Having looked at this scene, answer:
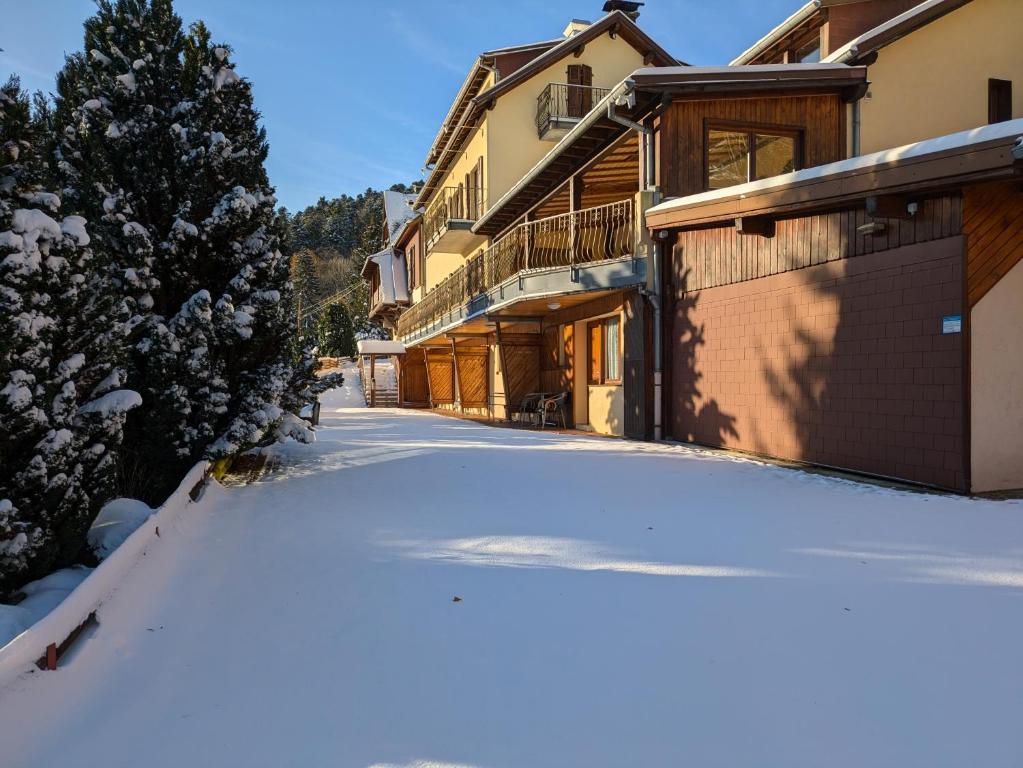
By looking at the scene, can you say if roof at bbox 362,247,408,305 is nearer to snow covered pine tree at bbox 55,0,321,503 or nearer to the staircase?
the staircase

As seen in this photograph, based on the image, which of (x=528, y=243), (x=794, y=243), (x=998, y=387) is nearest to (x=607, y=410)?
(x=528, y=243)

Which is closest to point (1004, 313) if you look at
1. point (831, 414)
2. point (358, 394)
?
point (831, 414)

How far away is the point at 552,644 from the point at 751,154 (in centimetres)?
1046

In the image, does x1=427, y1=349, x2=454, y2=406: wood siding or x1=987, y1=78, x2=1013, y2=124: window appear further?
x1=427, y1=349, x2=454, y2=406: wood siding

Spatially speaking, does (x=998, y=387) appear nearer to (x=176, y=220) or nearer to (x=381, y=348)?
(x=176, y=220)

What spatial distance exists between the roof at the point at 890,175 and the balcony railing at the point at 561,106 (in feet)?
37.1

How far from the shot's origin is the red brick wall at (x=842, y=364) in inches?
262

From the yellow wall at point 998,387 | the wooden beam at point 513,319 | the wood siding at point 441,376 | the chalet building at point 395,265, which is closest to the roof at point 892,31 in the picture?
the yellow wall at point 998,387

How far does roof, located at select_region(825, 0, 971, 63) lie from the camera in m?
11.4

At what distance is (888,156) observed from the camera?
679 cm

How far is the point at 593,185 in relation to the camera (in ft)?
49.4

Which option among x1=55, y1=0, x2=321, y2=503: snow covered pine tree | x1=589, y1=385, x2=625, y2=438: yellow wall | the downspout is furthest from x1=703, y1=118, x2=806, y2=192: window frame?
x1=55, y1=0, x2=321, y2=503: snow covered pine tree

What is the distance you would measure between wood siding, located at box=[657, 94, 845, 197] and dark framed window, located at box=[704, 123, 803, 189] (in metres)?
0.15

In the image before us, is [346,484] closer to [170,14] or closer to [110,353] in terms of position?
[110,353]
